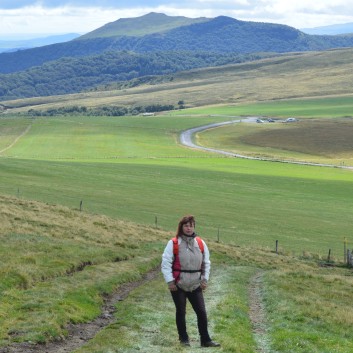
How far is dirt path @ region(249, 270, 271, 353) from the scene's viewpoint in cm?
1602

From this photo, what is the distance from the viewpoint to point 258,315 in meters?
20.7

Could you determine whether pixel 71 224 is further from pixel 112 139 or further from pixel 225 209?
pixel 112 139

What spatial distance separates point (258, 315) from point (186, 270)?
671 centimetres

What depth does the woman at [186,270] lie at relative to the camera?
14602mm

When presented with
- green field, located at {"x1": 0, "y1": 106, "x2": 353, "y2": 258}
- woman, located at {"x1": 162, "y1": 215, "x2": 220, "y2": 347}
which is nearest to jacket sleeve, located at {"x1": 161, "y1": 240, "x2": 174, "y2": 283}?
woman, located at {"x1": 162, "y1": 215, "x2": 220, "y2": 347}

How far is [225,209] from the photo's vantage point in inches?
2295

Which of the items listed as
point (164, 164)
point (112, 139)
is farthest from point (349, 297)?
point (112, 139)

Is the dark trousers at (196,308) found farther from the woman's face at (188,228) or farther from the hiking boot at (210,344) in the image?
the woman's face at (188,228)

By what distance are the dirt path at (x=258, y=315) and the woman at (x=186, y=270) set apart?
1.65 m

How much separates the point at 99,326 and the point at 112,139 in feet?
429

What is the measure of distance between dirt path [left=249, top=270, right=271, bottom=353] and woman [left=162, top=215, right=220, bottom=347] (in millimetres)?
1647

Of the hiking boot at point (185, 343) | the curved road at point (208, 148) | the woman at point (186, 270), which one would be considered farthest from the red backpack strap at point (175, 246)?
the curved road at point (208, 148)

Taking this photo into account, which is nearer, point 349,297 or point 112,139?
point 349,297

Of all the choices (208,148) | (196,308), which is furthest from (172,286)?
(208,148)
